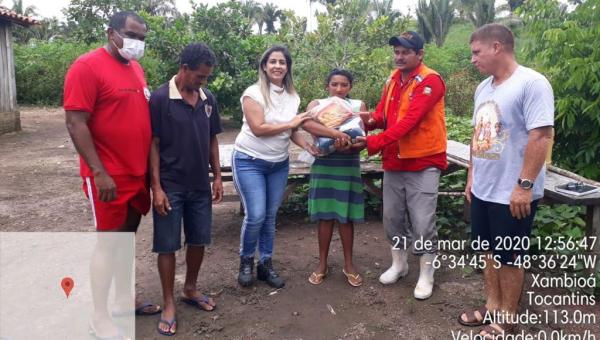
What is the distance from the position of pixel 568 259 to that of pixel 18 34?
35.7m

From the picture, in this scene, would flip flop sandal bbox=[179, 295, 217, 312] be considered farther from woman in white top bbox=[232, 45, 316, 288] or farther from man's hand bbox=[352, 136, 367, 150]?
man's hand bbox=[352, 136, 367, 150]

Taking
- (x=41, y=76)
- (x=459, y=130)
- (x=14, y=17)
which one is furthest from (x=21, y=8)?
(x=459, y=130)

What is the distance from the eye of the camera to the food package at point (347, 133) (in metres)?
3.57

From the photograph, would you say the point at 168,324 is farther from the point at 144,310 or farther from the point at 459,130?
the point at 459,130

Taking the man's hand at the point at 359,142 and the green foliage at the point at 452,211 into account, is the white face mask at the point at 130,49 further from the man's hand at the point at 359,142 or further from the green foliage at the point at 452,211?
the green foliage at the point at 452,211

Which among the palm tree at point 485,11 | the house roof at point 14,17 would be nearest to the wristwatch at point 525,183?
the house roof at point 14,17

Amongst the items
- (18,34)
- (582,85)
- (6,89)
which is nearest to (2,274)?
(582,85)

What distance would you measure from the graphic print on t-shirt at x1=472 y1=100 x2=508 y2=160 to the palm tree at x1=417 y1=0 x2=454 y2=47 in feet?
105

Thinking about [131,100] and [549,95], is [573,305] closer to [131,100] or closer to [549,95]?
[549,95]

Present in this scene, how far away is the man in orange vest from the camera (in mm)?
3414

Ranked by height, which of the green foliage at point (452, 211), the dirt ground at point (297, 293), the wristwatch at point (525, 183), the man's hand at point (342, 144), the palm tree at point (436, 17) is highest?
the palm tree at point (436, 17)

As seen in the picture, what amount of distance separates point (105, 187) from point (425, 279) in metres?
2.29

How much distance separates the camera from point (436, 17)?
32.7m

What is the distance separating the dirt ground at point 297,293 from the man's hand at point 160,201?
78cm
